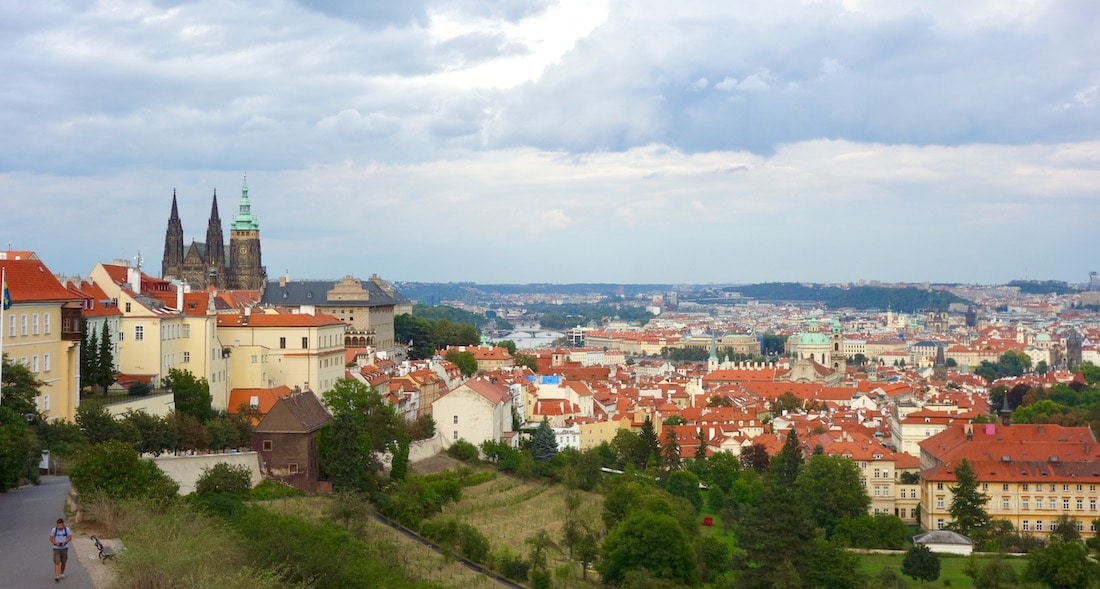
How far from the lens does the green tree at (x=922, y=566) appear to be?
4756 cm

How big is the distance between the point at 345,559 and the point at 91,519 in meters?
5.27

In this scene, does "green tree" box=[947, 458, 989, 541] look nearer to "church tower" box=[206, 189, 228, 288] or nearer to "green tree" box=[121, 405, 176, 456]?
"green tree" box=[121, 405, 176, 456]

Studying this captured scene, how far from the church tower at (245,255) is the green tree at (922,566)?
3051 inches

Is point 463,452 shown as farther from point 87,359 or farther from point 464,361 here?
point 464,361

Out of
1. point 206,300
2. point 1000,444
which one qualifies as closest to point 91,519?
point 206,300

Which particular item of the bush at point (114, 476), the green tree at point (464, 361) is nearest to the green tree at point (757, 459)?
the green tree at point (464, 361)

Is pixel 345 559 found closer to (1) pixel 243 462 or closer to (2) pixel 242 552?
(2) pixel 242 552

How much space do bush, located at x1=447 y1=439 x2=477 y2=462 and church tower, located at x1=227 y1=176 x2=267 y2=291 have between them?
59.4m

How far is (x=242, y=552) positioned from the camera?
25875 mm

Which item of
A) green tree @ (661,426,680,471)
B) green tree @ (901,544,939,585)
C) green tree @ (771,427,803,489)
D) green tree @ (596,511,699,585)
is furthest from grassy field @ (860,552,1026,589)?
green tree @ (661,426,680,471)

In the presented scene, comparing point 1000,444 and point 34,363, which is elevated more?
point 34,363

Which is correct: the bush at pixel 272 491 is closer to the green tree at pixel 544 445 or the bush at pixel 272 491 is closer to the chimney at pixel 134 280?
the chimney at pixel 134 280

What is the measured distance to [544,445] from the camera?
63625 millimetres

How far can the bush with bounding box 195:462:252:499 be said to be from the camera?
3428cm
